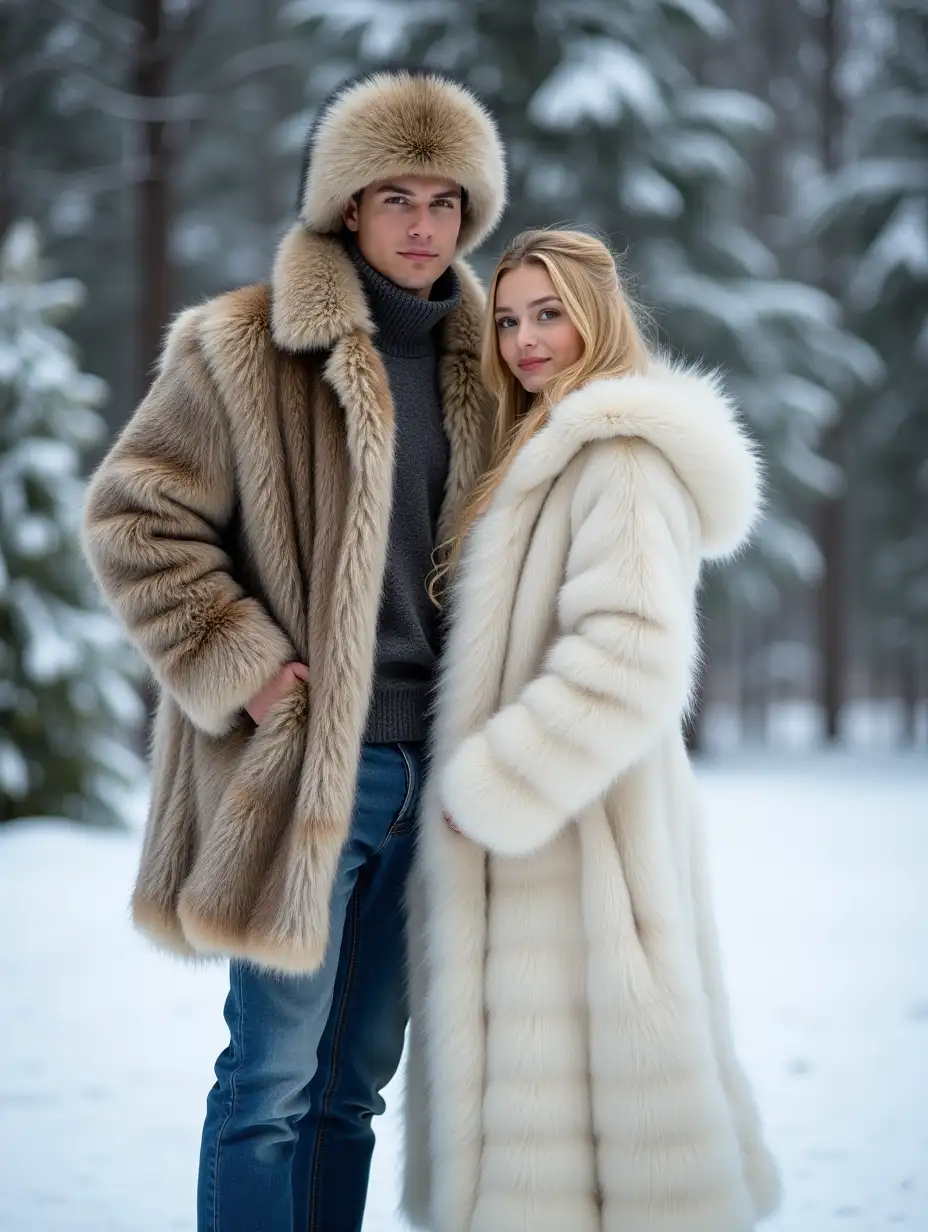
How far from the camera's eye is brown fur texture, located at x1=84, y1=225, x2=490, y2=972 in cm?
250

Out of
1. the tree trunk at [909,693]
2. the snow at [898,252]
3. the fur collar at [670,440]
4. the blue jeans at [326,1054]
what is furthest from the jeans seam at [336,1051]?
the tree trunk at [909,693]

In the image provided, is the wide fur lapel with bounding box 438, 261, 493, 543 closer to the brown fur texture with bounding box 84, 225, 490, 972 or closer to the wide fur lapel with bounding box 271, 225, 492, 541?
the wide fur lapel with bounding box 271, 225, 492, 541

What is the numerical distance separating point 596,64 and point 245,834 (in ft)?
37.4

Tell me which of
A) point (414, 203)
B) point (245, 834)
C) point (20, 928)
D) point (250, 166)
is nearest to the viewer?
point (245, 834)

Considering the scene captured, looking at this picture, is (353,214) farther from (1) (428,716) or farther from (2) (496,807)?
(2) (496,807)

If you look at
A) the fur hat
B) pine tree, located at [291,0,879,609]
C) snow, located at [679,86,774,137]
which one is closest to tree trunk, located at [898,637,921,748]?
pine tree, located at [291,0,879,609]

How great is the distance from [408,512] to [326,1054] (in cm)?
120

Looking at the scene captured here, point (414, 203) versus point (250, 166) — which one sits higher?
point (250, 166)

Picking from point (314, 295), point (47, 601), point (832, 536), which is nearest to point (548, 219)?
point (47, 601)

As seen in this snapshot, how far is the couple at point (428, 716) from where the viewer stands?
8.18 feet

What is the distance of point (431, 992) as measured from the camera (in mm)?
2658

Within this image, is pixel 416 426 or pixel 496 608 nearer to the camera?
pixel 496 608

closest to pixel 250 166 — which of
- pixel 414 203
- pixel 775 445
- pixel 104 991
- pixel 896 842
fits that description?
pixel 775 445

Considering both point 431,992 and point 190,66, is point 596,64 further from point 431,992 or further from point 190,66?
point 431,992
